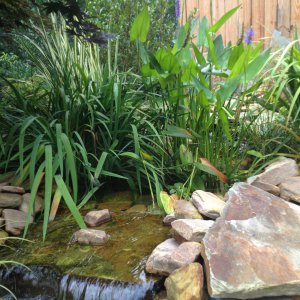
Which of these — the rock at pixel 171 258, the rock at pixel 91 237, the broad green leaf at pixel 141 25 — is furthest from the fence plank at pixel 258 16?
the rock at pixel 171 258

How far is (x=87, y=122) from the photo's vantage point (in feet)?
9.21

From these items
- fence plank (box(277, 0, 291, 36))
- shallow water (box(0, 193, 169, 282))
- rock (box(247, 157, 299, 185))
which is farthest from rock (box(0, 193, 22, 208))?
fence plank (box(277, 0, 291, 36))

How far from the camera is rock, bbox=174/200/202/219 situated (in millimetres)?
2098

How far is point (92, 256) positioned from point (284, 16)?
12.7ft

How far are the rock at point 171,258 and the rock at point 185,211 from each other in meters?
0.31

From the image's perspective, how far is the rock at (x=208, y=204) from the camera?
2.10 meters

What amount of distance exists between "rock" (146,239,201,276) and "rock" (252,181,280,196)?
0.74 metres

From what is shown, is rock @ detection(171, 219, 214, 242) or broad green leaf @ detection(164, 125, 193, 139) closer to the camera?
rock @ detection(171, 219, 214, 242)

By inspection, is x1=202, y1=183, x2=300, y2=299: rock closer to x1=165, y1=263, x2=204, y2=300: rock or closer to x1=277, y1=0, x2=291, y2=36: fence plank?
x1=165, y1=263, x2=204, y2=300: rock

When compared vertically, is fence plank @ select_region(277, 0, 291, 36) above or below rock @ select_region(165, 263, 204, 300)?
above

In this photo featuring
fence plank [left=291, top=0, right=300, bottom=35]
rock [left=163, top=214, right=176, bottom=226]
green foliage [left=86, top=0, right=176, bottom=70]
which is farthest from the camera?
green foliage [left=86, top=0, right=176, bottom=70]

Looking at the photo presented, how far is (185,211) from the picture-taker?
2.11m

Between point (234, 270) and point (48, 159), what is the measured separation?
117 centimetres

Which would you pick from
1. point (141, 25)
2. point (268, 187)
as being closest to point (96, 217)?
point (268, 187)
